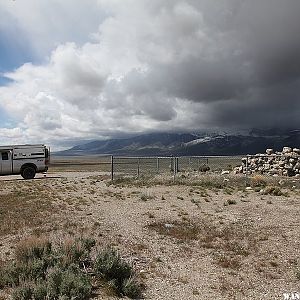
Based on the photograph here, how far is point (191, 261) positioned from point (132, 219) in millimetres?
4412

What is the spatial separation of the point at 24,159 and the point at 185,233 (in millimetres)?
21544

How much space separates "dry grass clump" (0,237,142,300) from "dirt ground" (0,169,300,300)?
38 centimetres

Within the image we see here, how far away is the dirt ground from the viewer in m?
7.25

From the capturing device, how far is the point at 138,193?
19.6 meters

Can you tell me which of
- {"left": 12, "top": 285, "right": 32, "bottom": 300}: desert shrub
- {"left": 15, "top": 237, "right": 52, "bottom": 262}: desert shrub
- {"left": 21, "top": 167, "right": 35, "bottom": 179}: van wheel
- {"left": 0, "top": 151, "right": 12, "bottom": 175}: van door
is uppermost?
{"left": 0, "top": 151, "right": 12, "bottom": 175}: van door

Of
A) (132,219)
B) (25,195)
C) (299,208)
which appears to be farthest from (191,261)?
(25,195)

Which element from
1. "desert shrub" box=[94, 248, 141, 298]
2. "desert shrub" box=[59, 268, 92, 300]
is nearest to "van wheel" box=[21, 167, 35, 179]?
"desert shrub" box=[94, 248, 141, 298]

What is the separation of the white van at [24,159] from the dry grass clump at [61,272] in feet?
71.5

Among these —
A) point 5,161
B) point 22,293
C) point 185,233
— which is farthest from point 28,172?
point 22,293

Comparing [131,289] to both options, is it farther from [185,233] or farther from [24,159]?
[24,159]

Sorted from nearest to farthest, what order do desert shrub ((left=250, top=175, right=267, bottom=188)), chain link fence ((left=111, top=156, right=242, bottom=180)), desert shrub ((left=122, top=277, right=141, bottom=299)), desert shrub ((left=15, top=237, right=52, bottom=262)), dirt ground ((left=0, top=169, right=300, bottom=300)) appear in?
desert shrub ((left=122, top=277, right=141, bottom=299)) < dirt ground ((left=0, top=169, right=300, bottom=300)) < desert shrub ((left=15, top=237, right=52, bottom=262)) < desert shrub ((left=250, top=175, right=267, bottom=188)) < chain link fence ((left=111, top=156, right=242, bottom=180))

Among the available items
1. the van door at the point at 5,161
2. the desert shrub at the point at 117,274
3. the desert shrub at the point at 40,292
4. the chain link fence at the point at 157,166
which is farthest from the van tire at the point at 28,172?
the desert shrub at the point at 40,292

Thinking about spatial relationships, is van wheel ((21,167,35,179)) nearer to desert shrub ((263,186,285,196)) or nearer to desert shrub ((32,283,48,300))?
desert shrub ((263,186,285,196))

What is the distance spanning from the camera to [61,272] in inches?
260
